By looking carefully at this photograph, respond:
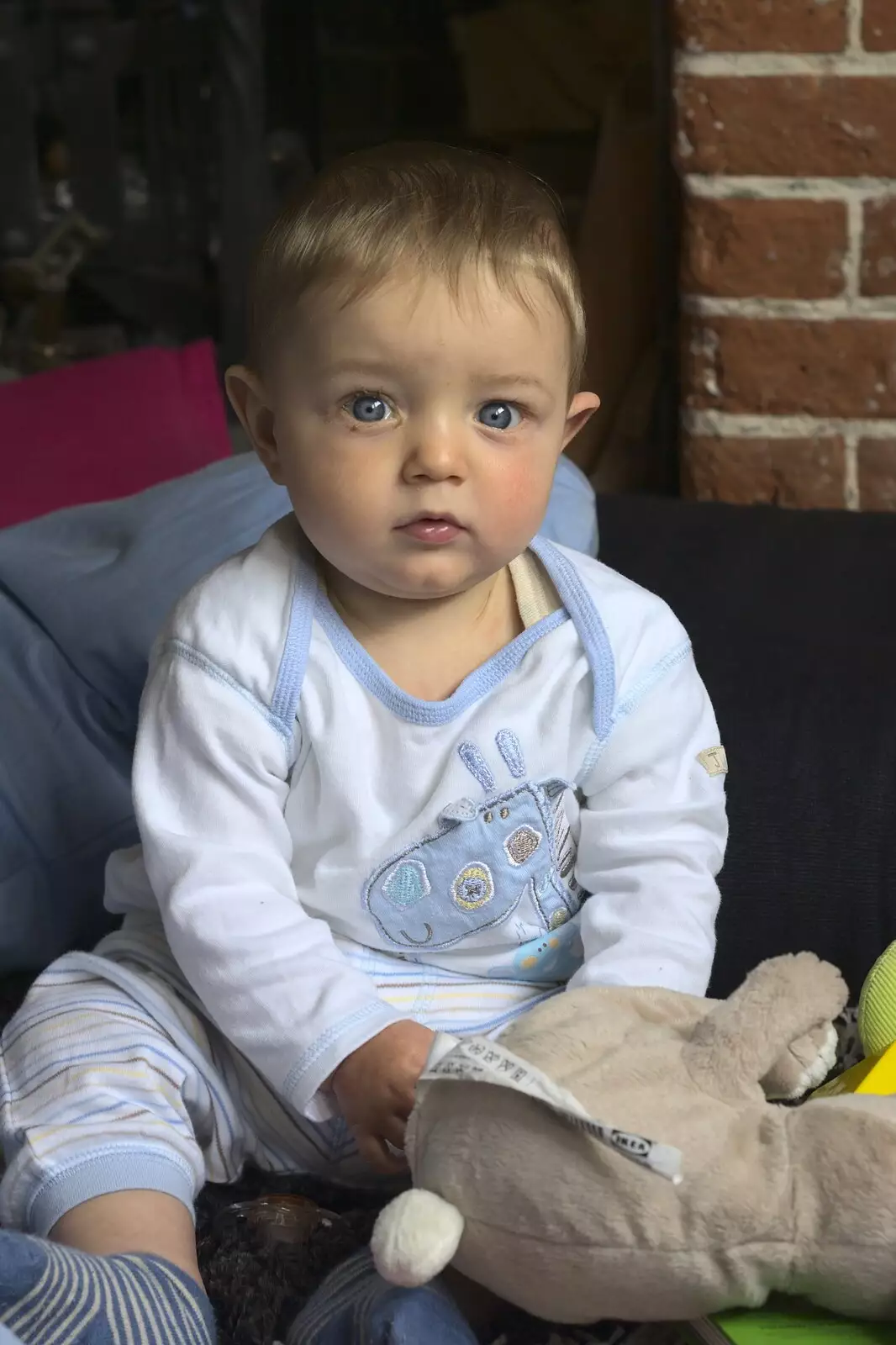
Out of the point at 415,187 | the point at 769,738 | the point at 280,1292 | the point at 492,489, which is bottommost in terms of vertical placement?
the point at 280,1292

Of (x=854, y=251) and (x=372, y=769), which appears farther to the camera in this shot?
(x=854, y=251)

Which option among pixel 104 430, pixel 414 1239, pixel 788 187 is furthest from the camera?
pixel 788 187

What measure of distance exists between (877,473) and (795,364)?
14cm

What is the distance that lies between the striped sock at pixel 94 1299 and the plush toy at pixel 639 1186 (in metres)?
0.13

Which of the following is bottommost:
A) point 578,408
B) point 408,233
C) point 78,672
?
point 78,672

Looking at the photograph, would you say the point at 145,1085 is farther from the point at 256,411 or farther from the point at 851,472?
the point at 851,472

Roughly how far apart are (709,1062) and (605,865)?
0.24 metres

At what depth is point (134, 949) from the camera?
38.1 inches

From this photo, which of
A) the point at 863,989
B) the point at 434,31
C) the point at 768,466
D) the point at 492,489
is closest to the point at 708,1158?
the point at 863,989

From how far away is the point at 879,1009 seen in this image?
0.89 m


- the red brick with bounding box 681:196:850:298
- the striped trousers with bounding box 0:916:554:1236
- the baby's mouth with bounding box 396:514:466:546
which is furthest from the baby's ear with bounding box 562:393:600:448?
the red brick with bounding box 681:196:850:298

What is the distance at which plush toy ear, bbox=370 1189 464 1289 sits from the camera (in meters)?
0.66

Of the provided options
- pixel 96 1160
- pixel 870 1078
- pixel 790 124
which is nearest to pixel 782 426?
pixel 790 124

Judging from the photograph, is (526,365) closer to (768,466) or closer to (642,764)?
(642,764)
